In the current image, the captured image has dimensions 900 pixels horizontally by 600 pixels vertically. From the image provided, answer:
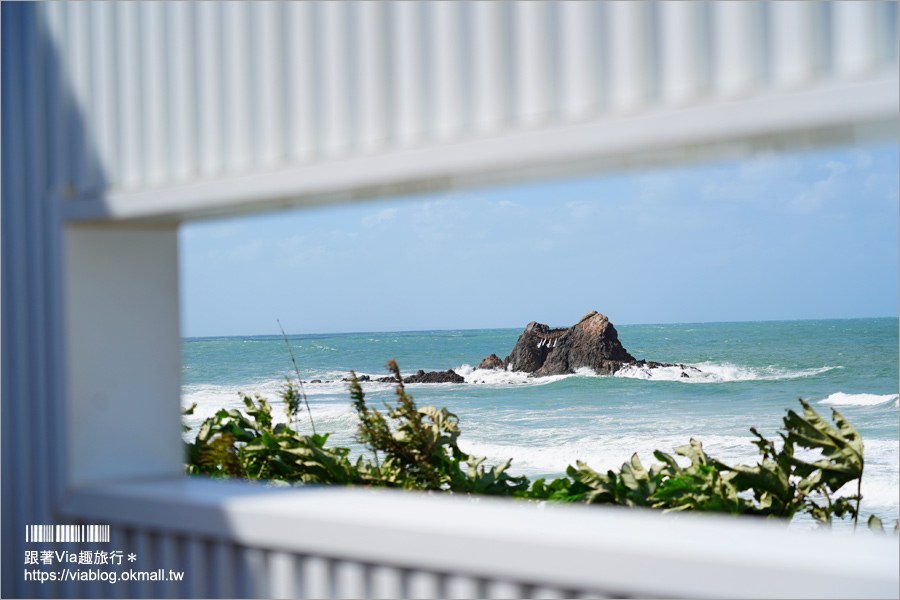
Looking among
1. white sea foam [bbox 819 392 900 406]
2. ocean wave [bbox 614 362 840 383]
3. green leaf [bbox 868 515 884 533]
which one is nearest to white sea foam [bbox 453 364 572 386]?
ocean wave [bbox 614 362 840 383]

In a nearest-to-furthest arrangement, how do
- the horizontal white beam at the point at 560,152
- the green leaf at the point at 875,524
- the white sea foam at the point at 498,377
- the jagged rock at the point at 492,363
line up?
1. the horizontal white beam at the point at 560,152
2. the green leaf at the point at 875,524
3. the white sea foam at the point at 498,377
4. the jagged rock at the point at 492,363

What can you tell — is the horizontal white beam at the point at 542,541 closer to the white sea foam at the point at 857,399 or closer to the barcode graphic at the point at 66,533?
the barcode graphic at the point at 66,533

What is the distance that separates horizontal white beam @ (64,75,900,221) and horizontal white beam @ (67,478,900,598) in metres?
0.58

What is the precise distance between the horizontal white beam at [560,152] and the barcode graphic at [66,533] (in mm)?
699

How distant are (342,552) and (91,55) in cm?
127

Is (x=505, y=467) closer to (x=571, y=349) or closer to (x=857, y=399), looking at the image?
(x=571, y=349)

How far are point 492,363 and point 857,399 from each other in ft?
28.3

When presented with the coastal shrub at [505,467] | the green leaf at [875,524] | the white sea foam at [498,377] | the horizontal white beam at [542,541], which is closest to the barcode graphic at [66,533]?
the horizontal white beam at [542,541]

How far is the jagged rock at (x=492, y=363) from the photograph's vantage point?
2100 cm

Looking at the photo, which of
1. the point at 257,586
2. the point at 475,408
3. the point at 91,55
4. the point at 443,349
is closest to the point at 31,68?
the point at 91,55

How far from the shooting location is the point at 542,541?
1.27 m

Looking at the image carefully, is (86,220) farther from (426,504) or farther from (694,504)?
(694,504)

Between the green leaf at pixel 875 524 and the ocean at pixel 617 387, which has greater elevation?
the green leaf at pixel 875 524

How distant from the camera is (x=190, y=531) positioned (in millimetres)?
1652
